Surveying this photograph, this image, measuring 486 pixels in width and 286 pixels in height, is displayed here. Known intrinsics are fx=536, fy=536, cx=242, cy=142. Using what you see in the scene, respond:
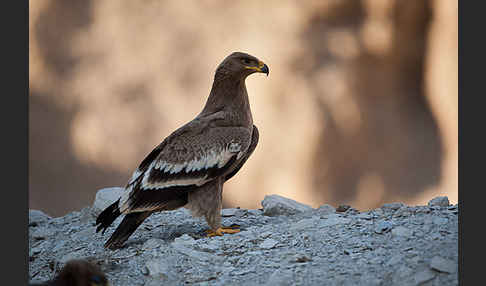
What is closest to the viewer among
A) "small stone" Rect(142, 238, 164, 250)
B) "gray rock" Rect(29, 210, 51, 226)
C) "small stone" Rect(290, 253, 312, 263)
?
"small stone" Rect(290, 253, 312, 263)

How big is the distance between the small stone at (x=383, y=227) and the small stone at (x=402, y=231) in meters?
0.07

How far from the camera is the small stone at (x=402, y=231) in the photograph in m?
3.26

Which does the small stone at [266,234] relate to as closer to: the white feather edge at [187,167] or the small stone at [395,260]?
the white feather edge at [187,167]

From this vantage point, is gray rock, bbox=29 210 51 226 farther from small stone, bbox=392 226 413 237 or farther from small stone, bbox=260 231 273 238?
small stone, bbox=392 226 413 237

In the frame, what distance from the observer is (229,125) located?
3.94 m

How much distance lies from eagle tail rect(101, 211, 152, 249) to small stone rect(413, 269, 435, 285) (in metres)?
1.85

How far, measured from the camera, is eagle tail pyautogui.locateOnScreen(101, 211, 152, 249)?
12.2ft

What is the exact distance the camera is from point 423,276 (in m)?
2.75

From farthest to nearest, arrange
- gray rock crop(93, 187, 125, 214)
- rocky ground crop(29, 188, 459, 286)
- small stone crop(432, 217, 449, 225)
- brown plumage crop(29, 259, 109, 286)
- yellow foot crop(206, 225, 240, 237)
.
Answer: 1. gray rock crop(93, 187, 125, 214)
2. yellow foot crop(206, 225, 240, 237)
3. small stone crop(432, 217, 449, 225)
4. rocky ground crop(29, 188, 459, 286)
5. brown plumage crop(29, 259, 109, 286)

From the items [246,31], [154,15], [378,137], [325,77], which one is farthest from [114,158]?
[378,137]

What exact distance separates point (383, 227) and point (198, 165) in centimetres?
131

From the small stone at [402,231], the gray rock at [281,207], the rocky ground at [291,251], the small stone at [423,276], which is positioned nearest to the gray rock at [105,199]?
the rocky ground at [291,251]

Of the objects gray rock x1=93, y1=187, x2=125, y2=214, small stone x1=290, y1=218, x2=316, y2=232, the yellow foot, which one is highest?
gray rock x1=93, y1=187, x2=125, y2=214

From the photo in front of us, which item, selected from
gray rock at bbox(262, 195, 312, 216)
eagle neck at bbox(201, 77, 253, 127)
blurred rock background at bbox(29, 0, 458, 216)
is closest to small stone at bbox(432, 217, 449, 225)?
gray rock at bbox(262, 195, 312, 216)
